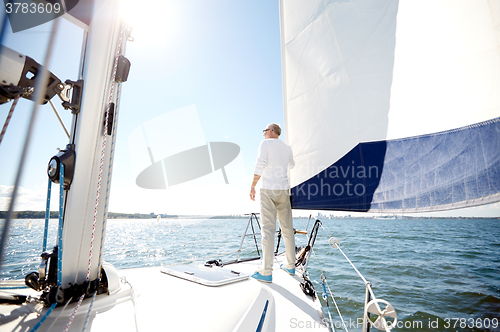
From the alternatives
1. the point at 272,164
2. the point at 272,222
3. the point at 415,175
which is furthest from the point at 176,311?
the point at 415,175

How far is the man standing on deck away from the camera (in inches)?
73.2

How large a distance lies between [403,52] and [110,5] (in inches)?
86.9

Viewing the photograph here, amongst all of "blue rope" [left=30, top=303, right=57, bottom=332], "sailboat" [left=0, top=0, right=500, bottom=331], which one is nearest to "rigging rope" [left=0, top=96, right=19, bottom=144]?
"sailboat" [left=0, top=0, right=500, bottom=331]

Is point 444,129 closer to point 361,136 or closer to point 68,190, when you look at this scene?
point 361,136

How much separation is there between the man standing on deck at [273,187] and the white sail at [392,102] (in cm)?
62

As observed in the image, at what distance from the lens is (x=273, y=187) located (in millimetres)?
1903

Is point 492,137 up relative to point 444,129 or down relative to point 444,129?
down

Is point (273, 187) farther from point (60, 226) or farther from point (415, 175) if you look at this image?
point (60, 226)

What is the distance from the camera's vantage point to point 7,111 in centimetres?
67

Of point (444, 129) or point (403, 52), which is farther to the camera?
point (403, 52)

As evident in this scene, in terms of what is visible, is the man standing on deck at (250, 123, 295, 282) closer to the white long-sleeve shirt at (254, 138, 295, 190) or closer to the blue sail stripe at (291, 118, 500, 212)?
the white long-sleeve shirt at (254, 138, 295, 190)

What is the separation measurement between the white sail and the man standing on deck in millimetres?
620

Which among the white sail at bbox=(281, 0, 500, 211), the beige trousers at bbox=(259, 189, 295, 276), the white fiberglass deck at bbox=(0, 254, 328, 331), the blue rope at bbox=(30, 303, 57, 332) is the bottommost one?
the white fiberglass deck at bbox=(0, 254, 328, 331)

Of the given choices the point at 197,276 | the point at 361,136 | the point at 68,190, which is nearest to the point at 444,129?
the point at 361,136
